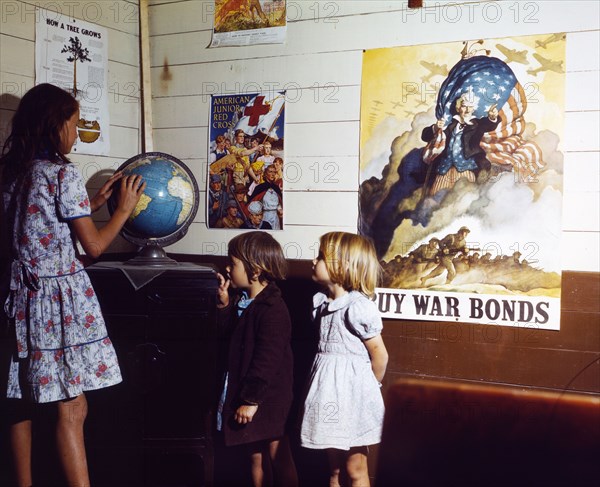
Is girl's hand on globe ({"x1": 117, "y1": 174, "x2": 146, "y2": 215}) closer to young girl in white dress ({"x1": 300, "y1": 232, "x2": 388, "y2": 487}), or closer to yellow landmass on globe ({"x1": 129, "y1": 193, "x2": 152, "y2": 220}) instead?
yellow landmass on globe ({"x1": 129, "y1": 193, "x2": 152, "y2": 220})

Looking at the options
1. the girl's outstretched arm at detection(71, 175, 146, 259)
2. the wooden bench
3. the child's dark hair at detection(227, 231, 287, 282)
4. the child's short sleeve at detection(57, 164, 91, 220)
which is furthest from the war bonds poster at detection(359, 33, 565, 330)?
the child's short sleeve at detection(57, 164, 91, 220)

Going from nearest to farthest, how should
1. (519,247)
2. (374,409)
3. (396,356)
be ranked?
1. (374,409)
2. (519,247)
3. (396,356)

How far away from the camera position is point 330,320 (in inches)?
117

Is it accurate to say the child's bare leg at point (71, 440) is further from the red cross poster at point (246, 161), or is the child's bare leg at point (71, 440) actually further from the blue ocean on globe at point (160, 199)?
the red cross poster at point (246, 161)

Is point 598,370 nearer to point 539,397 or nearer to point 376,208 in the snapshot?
point 539,397

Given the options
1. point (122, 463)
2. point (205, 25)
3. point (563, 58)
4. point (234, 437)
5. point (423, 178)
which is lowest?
point (122, 463)

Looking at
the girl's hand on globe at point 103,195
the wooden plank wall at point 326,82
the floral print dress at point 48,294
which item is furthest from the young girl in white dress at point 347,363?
the girl's hand on globe at point 103,195

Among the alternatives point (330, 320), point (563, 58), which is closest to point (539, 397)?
point (330, 320)

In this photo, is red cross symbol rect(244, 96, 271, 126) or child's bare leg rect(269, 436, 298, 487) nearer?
child's bare leg rect(269, 436, 298, 487)

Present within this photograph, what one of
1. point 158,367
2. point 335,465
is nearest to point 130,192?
point 158,367

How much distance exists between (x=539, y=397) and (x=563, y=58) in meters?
1.50

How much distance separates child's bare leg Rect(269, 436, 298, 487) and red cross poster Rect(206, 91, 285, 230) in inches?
44.9

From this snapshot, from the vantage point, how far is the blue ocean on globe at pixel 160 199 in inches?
128

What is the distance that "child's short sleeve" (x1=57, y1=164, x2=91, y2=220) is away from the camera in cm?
275
